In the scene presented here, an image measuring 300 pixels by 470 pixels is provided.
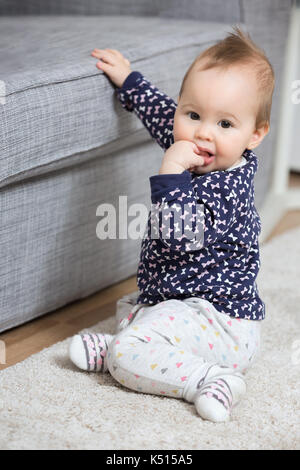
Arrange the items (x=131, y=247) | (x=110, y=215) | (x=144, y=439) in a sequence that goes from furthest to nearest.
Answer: (x=131, y=247)
(x=110, y=215)
(x=144, y=439)

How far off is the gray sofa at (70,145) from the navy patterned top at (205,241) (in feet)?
0.61

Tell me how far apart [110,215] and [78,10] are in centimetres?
74

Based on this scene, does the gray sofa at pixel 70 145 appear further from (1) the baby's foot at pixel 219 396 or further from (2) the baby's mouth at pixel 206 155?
(1) the baby's foot at pixel 219 396

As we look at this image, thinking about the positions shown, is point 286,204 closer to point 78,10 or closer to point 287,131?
point 287,131

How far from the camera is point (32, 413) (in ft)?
2.92

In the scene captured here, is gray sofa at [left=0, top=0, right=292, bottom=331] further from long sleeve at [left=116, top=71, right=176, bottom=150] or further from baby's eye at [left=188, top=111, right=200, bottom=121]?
baby's eye at [left=188, top=111, right=200, bottom=121]

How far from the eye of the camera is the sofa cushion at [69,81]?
3.37 ft

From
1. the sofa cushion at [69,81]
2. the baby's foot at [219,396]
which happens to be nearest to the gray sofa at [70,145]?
the sofa cushion at [69,81]

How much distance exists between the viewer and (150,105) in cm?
119

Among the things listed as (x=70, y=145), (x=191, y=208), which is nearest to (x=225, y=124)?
(x=191, y=208)

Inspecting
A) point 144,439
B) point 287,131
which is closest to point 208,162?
point 144,439

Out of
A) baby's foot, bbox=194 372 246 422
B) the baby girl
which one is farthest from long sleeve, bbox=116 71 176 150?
baby's foot, bbox=194 372 246 422

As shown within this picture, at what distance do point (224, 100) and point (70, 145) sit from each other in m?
0.28

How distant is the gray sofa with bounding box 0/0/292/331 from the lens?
3.47 ft
